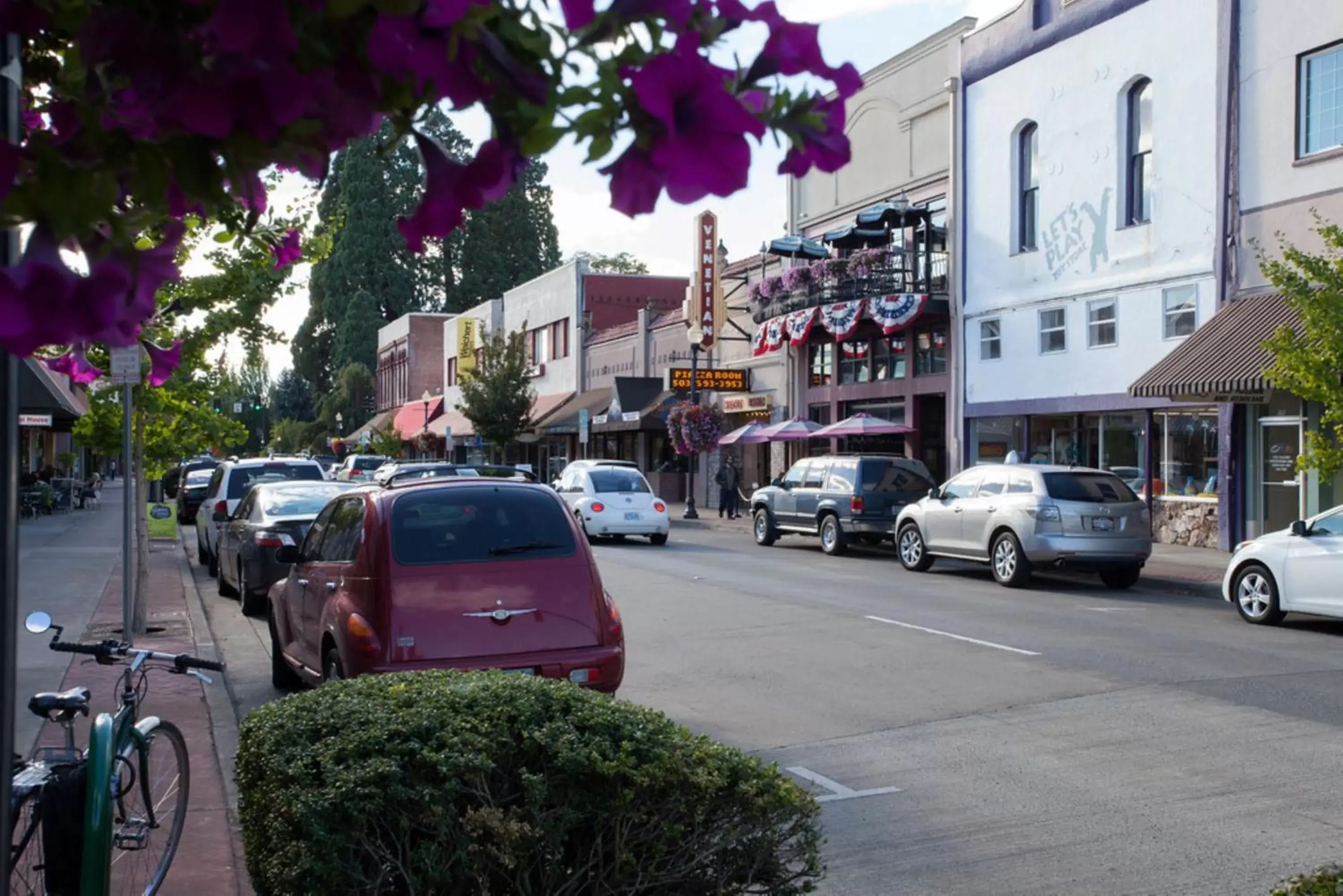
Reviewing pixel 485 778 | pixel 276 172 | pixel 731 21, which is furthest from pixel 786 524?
pixel 731 21

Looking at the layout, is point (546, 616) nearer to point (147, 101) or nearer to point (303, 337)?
point (147, 101)

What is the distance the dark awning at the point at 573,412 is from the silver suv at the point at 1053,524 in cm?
2474

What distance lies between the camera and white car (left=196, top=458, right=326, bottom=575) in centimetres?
1994

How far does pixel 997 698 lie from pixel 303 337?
252 ft

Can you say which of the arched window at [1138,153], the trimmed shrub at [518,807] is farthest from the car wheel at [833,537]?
the trimmed shrub at [518,807]

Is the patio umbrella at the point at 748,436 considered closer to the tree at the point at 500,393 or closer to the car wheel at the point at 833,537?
the car wheel at the point at 833,537

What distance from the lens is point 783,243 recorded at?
106 feet

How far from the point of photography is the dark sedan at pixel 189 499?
32.7 metres

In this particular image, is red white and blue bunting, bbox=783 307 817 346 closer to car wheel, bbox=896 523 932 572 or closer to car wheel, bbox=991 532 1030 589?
car wheel, bbox=896 523 932 572

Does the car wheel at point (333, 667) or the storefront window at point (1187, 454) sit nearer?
the car wheel at point (333, 667)

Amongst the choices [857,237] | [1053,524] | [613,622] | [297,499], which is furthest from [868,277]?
[613,622]

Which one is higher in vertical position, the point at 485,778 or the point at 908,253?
the point at 908,253

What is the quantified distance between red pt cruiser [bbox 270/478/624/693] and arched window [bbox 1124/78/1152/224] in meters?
18.9

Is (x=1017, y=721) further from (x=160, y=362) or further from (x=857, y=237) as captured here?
(x=857, y=237)
